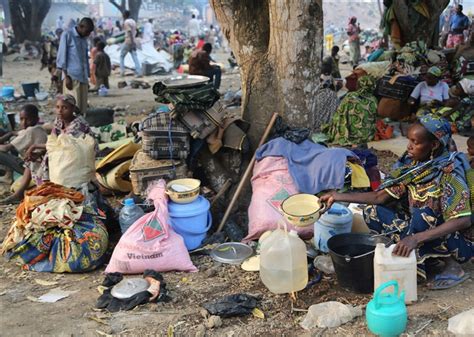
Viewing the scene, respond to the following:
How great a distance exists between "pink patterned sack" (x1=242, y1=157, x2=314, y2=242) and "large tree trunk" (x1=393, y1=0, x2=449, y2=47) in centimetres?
718

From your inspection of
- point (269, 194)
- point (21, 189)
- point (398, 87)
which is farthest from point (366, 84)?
point (21, 189)

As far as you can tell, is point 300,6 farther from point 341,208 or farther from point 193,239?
point 193,239

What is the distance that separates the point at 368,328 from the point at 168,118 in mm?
2452

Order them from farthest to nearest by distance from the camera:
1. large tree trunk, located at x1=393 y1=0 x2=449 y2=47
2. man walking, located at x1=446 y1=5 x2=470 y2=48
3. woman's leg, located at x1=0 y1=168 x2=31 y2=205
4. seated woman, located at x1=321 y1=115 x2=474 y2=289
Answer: man walking, located at x1=446 y1=5 x2=470 y2=48
large tree trunk, located at x1=393 y1=0 x2=449 y2=47
woman's leg, located at x1=0 y1=168 x2=31 y2=205
seated woman, located at x1=321 y1=115 x2=474 y2=289

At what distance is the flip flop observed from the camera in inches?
139

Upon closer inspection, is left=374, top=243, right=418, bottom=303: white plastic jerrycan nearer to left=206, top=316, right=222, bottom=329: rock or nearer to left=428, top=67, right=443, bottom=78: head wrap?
left=206, top=316, right=222, bottom=329: rock

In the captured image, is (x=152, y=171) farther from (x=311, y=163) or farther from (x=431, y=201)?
(x=431, y=201)

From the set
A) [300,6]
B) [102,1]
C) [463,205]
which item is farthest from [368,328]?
[102,1]

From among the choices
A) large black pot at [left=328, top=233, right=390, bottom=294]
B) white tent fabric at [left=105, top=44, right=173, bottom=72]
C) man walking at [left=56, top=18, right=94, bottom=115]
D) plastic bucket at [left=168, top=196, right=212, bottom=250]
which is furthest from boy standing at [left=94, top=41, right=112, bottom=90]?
large black pot at [left=328, top=233, right=390, bottom=294]

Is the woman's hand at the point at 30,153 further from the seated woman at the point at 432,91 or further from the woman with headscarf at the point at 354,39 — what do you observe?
the woman with headscarf at the point at 354,39

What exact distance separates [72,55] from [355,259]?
6467mm

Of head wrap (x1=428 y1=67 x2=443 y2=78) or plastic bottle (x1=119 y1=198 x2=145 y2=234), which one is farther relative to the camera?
head wrap (x1=428 y1=67 x2=443 y2=78)

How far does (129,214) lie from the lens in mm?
4379

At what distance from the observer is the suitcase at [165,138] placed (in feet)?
15.5
